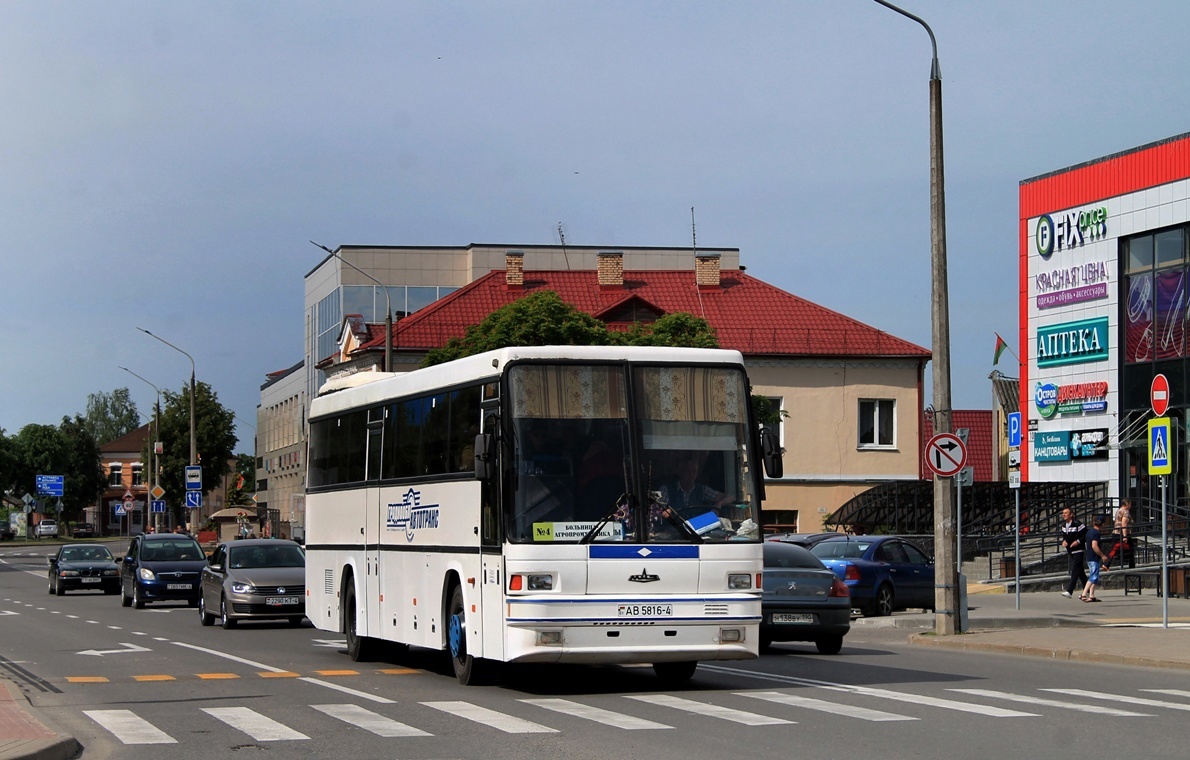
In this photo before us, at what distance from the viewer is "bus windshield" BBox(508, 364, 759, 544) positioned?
14.8 metres

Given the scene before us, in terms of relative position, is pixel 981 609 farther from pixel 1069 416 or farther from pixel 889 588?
pixel 1069 416

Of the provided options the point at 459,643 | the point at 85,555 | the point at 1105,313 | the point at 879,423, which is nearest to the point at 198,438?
the point at 879,423

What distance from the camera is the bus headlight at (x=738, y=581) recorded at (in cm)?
1509

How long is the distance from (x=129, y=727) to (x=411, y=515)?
Result: 16.7 feet

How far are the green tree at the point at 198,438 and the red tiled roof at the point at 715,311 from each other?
2779 centimetres

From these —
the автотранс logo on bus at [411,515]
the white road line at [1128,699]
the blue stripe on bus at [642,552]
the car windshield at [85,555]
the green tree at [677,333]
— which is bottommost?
the car windshield at [85,555]

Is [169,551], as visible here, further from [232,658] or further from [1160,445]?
[1160,445]

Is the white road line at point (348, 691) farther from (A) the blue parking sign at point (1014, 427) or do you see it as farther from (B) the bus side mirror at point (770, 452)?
(A) the blue parking sign at point (1014, 427)

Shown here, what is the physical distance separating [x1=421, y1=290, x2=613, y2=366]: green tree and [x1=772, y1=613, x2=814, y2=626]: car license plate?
31635mm

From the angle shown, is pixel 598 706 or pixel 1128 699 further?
pixel 1128 699

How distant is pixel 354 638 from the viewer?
66.3 feet

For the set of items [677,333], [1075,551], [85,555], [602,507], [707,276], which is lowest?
[85,555]

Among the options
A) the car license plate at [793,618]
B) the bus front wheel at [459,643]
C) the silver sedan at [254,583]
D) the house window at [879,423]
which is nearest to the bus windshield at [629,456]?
the bus front wheel at [459,643]

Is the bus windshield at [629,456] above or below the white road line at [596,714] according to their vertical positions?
A: above
